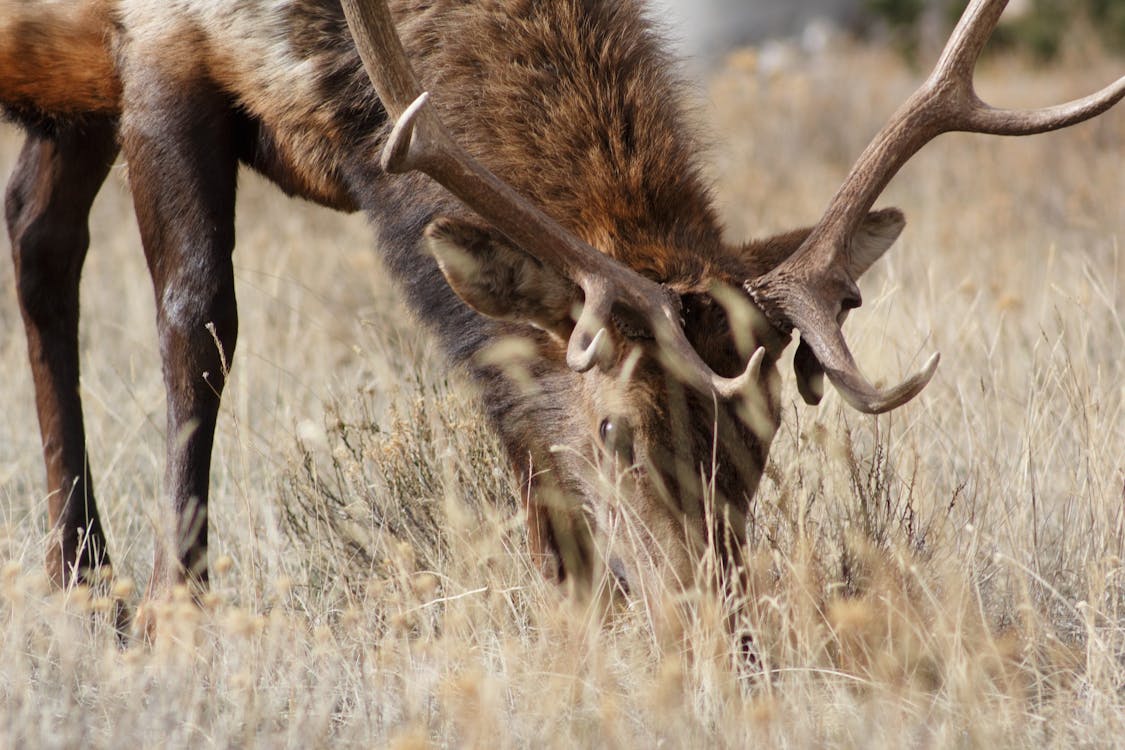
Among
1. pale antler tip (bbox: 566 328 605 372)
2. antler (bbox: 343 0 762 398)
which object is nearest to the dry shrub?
antler (bbox: 343 0 762 398)

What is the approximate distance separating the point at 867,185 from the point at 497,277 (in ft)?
3.11

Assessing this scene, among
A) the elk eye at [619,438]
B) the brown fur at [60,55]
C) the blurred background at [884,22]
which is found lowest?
the elk eye at [619,438]

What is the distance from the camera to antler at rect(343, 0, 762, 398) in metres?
3.27

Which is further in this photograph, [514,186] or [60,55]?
[60,55]

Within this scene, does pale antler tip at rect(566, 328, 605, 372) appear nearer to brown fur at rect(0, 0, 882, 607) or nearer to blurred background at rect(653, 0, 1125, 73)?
brown fur at rect(0, 0, 882, 607)

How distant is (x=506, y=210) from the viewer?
11.2 ft

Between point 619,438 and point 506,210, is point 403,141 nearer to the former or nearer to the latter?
point 506,210

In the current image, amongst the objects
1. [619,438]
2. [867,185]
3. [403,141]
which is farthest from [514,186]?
[867,185]

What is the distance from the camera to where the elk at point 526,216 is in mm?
3404

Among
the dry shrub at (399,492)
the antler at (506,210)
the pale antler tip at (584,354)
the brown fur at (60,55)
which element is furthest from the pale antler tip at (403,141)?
the brown fur at (60,55)

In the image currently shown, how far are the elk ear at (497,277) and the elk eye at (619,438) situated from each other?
279 mm

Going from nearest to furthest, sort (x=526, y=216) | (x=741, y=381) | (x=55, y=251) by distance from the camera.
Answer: (x=741, y=381) < (x=526, y=216) < (x=55, y=251)

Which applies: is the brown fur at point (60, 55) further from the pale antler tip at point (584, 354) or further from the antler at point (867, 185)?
the antler at point (867, 185)

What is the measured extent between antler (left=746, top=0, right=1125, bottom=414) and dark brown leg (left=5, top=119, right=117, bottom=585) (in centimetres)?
257
